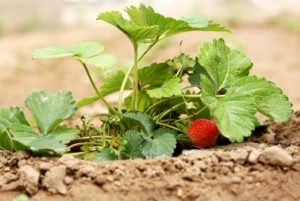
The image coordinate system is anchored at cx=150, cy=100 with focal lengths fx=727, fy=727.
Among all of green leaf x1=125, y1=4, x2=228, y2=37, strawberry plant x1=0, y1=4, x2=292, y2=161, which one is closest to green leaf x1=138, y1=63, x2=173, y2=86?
strawberry plant x1=0, y1=4, x2=292, y2=161

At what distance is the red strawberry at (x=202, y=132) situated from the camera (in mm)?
1835

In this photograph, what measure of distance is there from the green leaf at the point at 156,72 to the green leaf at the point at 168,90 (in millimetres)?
55

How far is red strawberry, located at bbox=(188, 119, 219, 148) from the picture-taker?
183 cm

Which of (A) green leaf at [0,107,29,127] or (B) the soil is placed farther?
(A) green leaf at [0,107,29,127]

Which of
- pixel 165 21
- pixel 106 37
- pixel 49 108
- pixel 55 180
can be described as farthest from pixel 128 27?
pixel 106 37

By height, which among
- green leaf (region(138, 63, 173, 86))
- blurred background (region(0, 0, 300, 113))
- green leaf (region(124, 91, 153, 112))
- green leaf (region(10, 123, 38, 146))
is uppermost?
green leaf (region(138, 63, 173, 86))

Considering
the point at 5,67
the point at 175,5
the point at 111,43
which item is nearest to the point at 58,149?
the point at 5,67

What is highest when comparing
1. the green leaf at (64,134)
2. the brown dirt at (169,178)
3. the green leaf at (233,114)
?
the green leaf at (233,114)

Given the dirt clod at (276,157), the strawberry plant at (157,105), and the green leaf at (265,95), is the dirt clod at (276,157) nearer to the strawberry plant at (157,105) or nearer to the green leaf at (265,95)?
the strawberry plant at (157,105)

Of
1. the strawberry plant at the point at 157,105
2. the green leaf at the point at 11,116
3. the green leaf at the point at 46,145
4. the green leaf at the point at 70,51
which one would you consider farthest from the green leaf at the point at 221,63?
the green leaf at the point at 11,116

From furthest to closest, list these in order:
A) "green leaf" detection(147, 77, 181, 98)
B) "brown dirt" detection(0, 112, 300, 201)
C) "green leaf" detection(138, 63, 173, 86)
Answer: "green leaf" detection(138, 63, 173, 86)
"green leaf" detection(147, 77, 181, 98)
"brown dirt" detection(0, 112, 300, 201)

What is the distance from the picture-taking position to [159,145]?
1.79 metres

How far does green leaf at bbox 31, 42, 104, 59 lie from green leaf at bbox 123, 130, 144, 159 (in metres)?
0.24

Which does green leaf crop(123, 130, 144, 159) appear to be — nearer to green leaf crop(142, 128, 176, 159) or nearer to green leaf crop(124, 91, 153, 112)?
green leaf crop(142, 128, 176, 159)
